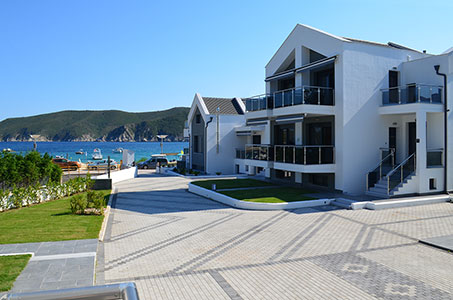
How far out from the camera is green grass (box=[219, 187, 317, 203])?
17.8 m

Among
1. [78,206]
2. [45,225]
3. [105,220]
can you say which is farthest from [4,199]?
[105,220]

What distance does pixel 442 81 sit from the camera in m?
19.2

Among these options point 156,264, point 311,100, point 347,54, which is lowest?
point 156,264

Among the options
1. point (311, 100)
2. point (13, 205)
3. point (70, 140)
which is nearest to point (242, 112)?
point (311, 100)

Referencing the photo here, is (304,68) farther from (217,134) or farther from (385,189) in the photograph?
(217,134)

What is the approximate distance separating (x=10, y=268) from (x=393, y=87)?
1926 cm

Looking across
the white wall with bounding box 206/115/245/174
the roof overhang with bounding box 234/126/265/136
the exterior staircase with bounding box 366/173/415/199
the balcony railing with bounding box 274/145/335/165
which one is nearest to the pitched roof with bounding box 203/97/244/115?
the white wall with bounding box 206/115/245/174

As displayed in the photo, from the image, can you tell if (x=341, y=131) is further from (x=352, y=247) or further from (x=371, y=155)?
(x=352, y=247)

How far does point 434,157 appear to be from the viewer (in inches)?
733

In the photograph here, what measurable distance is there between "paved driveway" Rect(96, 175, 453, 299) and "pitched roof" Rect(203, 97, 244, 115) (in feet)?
61.6

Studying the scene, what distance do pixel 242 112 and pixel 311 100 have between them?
634 inches

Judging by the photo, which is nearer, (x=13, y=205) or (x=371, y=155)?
(x=13, y=205)

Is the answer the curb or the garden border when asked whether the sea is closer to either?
the curb

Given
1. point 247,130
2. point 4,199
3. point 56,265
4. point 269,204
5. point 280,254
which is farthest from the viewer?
point 247,130
